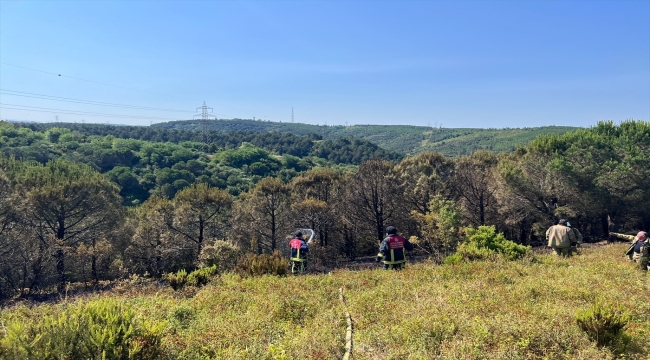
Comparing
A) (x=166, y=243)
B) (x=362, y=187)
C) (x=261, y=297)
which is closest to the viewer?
(x=261, y=297)

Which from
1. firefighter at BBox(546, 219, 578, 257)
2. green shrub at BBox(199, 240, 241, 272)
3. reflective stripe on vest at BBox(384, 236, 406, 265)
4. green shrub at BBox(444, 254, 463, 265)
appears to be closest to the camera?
reflective stripe on vest at BBox(384, 236, 406, 265)

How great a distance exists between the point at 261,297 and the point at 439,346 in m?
4.08

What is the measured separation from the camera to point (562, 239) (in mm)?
12555

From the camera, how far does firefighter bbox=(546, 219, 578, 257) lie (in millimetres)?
12523

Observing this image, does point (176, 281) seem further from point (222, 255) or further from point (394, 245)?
point (222, 255)

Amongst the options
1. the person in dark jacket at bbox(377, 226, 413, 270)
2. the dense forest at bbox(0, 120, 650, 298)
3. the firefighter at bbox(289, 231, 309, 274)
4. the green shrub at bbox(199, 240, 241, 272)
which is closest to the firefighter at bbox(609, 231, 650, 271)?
the person in dark jacket at bbox(377, 226, 413, 270)

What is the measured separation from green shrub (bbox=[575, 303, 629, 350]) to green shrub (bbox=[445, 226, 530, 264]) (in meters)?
6.03

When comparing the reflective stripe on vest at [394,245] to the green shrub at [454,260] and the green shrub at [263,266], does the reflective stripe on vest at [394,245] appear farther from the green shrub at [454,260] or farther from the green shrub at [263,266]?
the green shrub at [263,266]

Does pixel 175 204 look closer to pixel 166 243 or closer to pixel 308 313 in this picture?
pixel 166 243

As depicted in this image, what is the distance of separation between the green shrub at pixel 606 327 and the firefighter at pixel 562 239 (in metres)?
8.78

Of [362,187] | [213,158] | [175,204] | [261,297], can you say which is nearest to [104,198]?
[175,204]

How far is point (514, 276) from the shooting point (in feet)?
28.7

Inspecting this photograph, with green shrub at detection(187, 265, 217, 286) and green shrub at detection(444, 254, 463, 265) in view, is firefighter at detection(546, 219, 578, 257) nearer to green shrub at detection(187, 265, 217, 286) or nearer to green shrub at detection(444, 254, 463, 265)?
green shrub at detection(444, 254, 463, 265)

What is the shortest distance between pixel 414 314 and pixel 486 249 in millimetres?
7255
